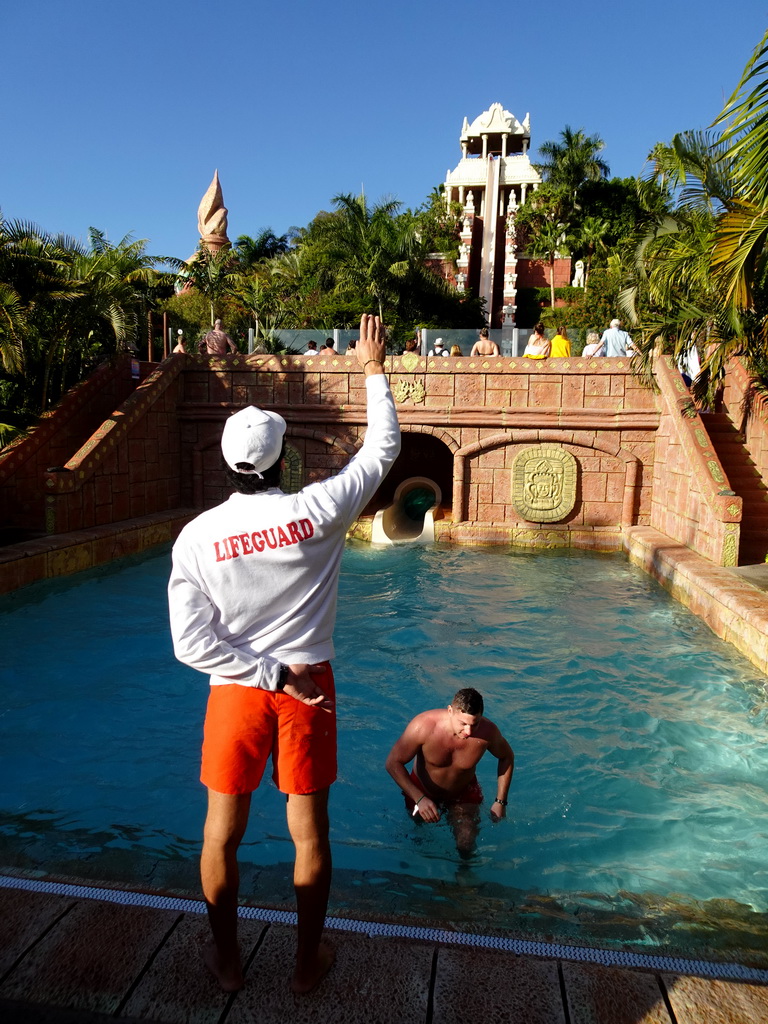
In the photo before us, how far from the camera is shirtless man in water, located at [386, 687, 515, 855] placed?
3.81 metres

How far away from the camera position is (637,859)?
4199 mm

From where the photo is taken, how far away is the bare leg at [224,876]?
2.22 meters

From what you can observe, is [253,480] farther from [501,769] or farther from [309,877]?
[501,769]

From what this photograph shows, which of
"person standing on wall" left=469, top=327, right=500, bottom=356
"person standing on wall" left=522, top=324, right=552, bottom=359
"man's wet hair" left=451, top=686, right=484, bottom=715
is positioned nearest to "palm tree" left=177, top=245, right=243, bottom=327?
"person standing on wall" left=469, top=327, right=500, bottom=356

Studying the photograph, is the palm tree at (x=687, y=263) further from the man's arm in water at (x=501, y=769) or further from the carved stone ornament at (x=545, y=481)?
the man's arm in water at (x=501, y=769)

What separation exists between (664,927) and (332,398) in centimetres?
1074

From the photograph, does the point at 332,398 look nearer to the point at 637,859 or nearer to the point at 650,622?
the point at 650,622

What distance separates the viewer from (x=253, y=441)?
2277 millimetres

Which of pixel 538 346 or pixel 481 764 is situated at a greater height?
pixel 538 346

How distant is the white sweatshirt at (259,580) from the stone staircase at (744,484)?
7925mm

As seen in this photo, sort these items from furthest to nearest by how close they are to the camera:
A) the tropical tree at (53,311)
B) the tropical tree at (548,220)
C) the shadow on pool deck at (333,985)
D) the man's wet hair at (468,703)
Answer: the tropical tree at (548,220), the tropical tree at (53,311), the man's wet hair at (468,703), the shadow on pool deck at (333,985)

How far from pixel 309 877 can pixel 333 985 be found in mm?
345

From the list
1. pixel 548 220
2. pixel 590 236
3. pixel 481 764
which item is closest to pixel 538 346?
pixel 481 764

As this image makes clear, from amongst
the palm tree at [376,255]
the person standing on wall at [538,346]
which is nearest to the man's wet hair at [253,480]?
the person standing on wall at [538,346]
